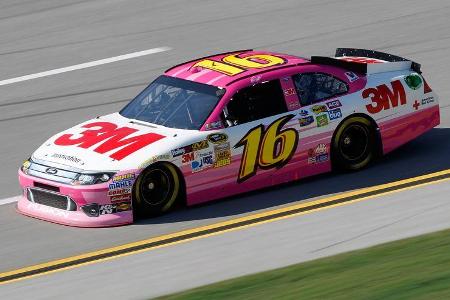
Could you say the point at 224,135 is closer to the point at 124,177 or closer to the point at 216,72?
the point at 216,72

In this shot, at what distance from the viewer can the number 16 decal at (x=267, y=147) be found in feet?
43.3

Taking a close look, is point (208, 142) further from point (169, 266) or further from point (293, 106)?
point (169, 266)

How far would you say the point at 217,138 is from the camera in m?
13.0

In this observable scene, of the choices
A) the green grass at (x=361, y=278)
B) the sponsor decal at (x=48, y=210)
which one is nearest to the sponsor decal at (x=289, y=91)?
the sponsor decal at (x=48, y=210)

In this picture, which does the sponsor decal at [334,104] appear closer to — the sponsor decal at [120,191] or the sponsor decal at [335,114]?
the sponsor decal at [335,114]

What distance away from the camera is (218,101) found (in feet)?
43.6

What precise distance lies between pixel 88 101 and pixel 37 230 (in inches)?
200

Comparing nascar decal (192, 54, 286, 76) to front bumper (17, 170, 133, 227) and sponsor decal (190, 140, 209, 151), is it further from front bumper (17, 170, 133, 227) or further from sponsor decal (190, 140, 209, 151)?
front bumper (17, 170, 133, 227)

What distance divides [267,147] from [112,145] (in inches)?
65.3

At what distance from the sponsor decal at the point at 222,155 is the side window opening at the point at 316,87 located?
3.78 feet

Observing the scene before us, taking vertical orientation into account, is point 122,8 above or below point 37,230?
above

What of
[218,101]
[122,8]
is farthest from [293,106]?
[122,8]

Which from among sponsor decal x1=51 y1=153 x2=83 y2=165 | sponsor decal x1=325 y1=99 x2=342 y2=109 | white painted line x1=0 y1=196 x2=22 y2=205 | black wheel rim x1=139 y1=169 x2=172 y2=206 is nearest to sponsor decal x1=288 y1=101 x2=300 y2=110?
sponsor decal x1=325 y1=99 x2=342 y2=109

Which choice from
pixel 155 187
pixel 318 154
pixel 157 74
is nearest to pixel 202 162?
pixel 155 187
